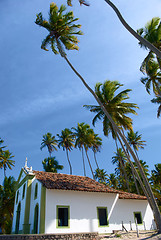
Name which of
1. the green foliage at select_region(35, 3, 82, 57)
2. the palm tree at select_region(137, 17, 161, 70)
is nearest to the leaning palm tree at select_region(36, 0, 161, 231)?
the green foliage at select_region(35, 3, 82, 57)

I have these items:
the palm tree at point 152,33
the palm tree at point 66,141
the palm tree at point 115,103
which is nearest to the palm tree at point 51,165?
the palm tree at point 66,141

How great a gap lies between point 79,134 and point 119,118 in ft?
49.1

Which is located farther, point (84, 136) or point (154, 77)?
point (84, 136)

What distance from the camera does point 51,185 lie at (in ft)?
50.3

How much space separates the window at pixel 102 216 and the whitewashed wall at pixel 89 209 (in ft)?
0.99

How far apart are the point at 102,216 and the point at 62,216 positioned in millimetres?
3846

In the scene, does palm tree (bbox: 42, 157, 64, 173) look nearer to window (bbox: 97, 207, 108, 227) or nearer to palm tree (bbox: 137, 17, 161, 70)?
window (bbox: 97, 207, 108, 227)

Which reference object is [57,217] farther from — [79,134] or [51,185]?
[79,134]

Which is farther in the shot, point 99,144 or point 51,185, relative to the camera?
point 99,144

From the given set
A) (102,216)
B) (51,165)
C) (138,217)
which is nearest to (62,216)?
(102,216)

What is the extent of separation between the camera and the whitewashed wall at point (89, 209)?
1478 centimetres

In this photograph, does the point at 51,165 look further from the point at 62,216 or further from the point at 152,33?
the point at 152,33

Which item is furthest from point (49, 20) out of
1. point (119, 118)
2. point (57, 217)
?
point (57, 217)

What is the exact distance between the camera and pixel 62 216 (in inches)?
595
